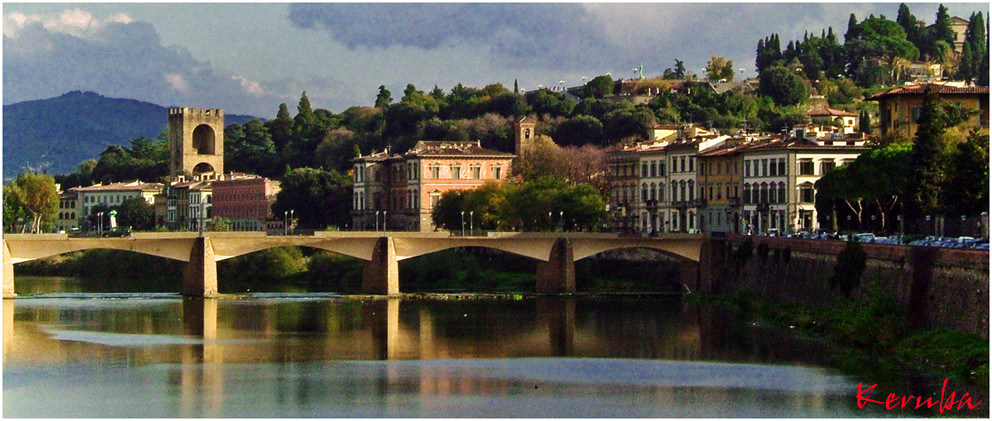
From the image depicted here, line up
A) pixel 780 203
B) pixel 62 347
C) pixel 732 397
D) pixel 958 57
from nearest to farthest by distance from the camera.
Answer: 1. pixel 732 397
2. pixel 62 347
3. pixel 780 203
4. pixel 958 57

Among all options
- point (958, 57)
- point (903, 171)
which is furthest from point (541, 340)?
point (958, 57)

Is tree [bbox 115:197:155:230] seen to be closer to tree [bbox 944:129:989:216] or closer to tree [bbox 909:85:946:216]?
tree [bbox 909:85:946:216]

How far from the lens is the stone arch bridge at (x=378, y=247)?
80.7 m

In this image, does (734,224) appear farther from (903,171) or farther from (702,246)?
(903,171)

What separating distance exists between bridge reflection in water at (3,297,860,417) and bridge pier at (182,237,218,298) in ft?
7.21

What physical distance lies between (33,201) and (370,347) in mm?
78045

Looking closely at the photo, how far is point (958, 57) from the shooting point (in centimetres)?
17412

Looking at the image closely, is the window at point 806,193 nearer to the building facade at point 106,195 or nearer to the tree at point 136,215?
the tree at point 136,215

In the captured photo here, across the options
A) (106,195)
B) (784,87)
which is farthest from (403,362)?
(106,195)

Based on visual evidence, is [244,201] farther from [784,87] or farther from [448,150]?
[784,87]

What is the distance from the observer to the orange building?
382 feet

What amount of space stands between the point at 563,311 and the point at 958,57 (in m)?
108

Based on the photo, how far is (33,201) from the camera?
132 m

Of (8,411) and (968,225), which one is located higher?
(968,225)
